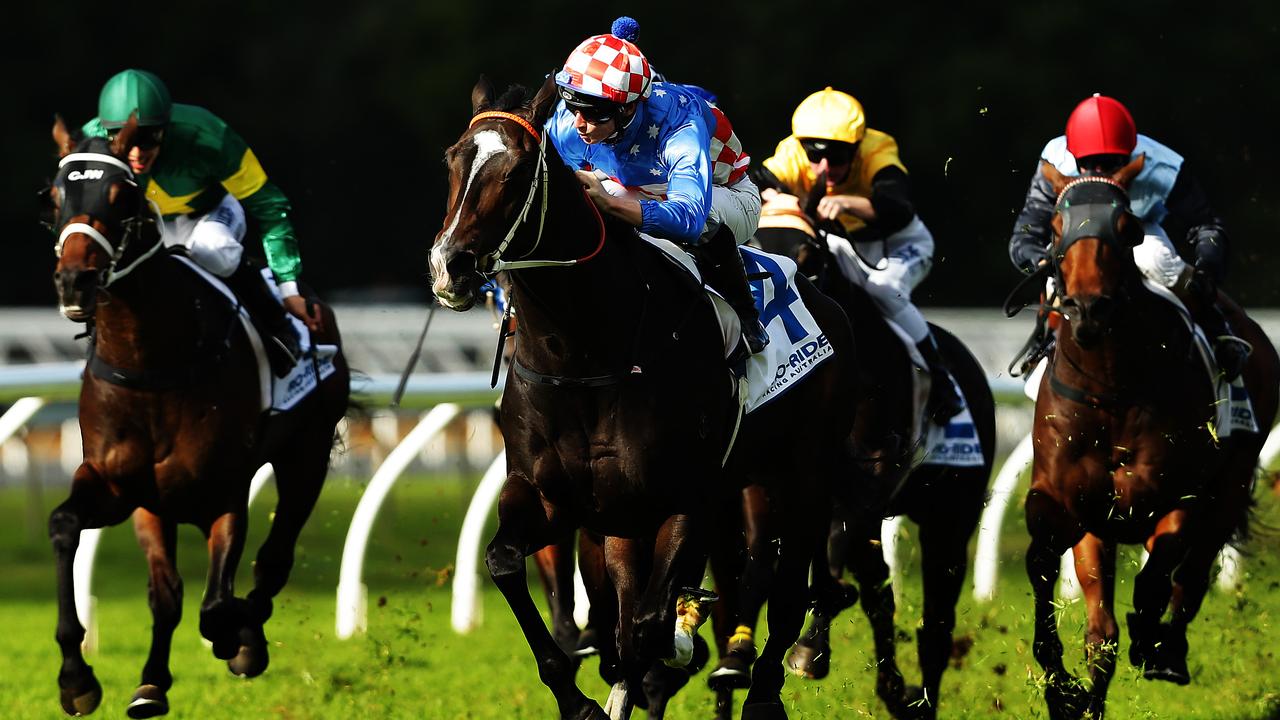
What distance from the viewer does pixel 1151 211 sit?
7.32 meters

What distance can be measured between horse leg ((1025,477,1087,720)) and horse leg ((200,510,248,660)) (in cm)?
251

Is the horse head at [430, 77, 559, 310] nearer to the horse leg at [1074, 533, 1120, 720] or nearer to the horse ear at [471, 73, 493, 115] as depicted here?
the horse ear at [471, 73, 493, 115]

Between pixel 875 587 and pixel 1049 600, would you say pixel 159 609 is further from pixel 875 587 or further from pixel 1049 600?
pixel 1049 600

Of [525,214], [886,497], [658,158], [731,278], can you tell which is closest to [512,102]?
[525,214]

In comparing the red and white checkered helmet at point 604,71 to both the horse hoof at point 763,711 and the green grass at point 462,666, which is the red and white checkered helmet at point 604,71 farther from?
the green grass at point 462,666

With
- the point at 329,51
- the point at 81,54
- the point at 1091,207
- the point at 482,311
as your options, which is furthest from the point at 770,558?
the point at 329,51

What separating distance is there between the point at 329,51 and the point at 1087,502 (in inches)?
861

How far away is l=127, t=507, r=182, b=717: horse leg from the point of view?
6.73 m

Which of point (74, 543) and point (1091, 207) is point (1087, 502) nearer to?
point (1091, 207)

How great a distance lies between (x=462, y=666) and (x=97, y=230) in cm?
271

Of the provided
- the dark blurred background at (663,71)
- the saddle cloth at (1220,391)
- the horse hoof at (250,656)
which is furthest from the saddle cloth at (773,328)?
the dark blurred background at (663,71)

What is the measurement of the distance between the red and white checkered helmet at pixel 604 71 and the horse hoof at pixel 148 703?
2.52m

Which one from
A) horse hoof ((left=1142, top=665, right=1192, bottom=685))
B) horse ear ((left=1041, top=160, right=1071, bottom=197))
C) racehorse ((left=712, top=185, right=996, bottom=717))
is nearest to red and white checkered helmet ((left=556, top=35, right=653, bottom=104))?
racehorse ((left=712, top=185, right=996, bottom=717))

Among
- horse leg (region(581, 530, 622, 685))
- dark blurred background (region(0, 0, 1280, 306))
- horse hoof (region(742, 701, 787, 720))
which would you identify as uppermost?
horse leg (region(581, 530, 622, 685))
